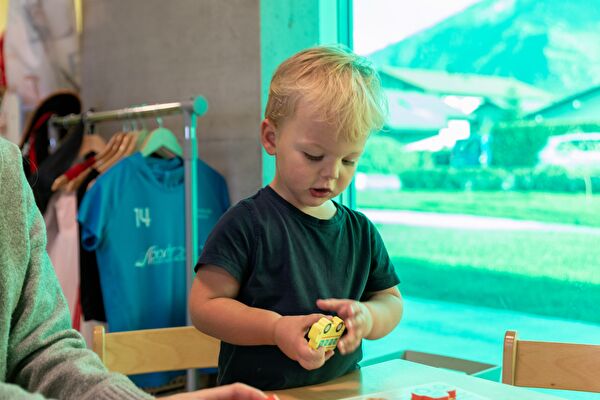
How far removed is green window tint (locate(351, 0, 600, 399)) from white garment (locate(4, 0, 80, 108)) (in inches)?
53.6

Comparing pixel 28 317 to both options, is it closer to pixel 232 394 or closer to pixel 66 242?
pixel 232 394

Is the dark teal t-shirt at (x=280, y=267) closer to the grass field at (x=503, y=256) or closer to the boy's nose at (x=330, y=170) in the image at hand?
the boy's nose at (x=330, y=170)

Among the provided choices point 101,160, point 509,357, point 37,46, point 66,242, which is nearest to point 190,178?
point 101,160

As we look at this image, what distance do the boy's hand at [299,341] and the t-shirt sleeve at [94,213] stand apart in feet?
4.16

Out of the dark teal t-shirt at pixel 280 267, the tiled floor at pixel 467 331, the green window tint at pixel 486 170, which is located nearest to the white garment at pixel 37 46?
the green window tint at pixel 486 170

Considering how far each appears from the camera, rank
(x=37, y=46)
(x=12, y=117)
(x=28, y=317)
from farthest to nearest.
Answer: (x=12, y=117), (x=37, y=46), (x=28, y=317)

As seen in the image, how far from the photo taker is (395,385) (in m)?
1.13

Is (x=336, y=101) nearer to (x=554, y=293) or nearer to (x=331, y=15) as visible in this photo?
(x=554, y=293)


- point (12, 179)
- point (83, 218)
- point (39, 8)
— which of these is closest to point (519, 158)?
point (83, 218)

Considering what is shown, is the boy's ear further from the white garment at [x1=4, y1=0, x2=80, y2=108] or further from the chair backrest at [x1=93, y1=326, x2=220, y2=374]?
the white garment at [x1=4, y1=0, x2=80, y2=108]

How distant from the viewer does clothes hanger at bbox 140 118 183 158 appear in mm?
2383

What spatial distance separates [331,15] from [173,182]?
0.82 meters

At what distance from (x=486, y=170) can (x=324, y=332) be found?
4.34 ft

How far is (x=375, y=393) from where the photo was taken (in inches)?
43.4
